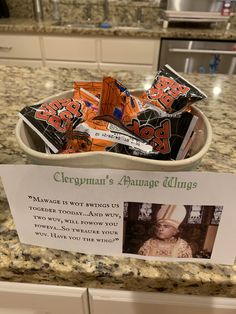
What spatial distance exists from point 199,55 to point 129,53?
0.60 meters

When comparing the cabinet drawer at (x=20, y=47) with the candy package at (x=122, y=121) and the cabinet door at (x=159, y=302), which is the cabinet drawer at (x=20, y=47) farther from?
the cabinet door at (x=159, y=302)

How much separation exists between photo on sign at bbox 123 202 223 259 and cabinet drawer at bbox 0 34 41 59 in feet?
7.84

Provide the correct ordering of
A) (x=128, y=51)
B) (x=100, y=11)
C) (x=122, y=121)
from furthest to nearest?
(x=100, y=11), (x=128, y=51), (x=122, y=121)

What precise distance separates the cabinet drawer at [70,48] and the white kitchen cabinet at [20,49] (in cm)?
9

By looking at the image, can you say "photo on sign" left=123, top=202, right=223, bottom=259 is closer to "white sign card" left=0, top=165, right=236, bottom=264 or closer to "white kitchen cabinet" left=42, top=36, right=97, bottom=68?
"white sign card" left=0, top=165, right=236, bottom=264

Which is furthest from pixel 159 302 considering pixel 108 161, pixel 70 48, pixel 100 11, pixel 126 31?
pixel 100 11

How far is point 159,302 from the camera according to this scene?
428 mm

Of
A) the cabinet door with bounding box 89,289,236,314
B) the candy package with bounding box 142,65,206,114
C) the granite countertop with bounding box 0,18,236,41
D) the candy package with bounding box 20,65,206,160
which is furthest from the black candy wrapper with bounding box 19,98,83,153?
the granite countertop with bounding box 0,18,236,41

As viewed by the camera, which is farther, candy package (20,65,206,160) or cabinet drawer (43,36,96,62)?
cabinet drawer (43,36,96,62)

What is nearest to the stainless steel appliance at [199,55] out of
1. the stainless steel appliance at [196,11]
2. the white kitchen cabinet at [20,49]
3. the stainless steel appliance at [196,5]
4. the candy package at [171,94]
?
the stainless steel appliance at [196,11]

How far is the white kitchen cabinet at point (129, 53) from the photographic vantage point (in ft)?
7.48

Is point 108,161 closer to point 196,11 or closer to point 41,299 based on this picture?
point 41,299

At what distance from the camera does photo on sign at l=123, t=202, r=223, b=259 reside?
347 millimetres

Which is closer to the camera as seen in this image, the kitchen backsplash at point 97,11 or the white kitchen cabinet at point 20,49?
the white kitchen cabinet at point 20,49
